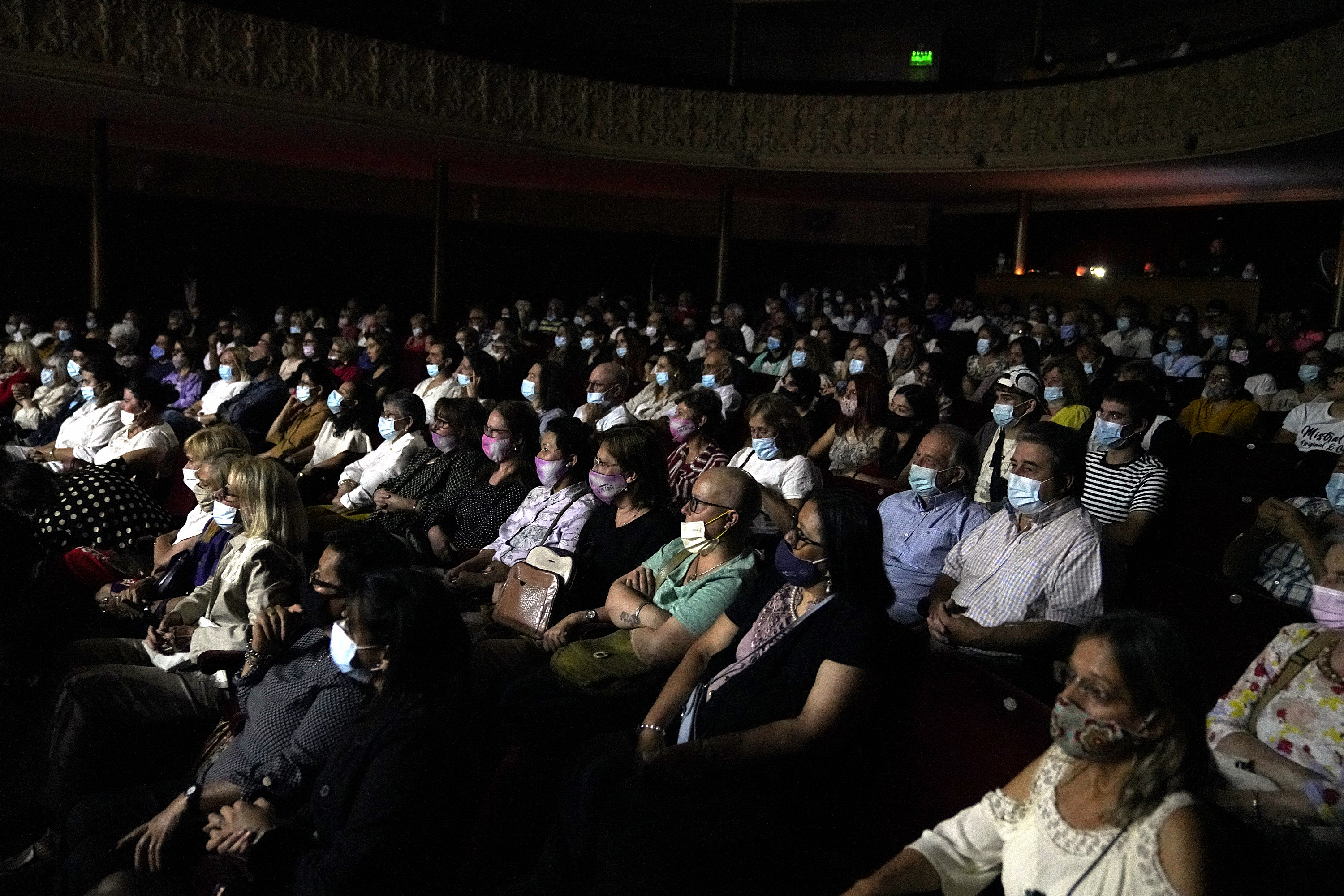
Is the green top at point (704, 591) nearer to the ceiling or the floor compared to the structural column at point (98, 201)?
nearer to the floor

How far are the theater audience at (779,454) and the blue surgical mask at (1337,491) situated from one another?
1.68m

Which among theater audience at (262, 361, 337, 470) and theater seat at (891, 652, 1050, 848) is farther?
theater audience at (262, 361, 337, 470)

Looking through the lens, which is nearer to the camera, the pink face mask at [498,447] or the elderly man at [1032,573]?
the elderly man at [1032,573]

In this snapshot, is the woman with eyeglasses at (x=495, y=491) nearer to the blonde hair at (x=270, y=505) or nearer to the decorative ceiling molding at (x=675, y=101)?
the blonde hair at (x=270, y=505)

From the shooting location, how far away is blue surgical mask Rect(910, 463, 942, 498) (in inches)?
136

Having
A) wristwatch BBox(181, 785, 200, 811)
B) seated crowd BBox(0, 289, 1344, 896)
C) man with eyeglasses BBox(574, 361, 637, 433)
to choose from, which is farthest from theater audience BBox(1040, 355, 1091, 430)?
wristwatch BBox(181, 785, 200, 811)

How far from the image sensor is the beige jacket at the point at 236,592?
2939 millimetres

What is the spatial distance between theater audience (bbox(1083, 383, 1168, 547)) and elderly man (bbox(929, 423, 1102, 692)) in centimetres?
82

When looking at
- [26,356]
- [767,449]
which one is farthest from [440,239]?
[767,449]

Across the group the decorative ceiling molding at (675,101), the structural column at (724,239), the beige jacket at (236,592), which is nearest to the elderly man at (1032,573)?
the beige jacket at (236,592)

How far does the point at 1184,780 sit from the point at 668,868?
3.02 feet

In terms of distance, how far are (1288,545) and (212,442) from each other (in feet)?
12.0

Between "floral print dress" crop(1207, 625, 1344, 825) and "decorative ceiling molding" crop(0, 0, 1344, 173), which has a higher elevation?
"decorative ceiling molding" crop(0, 0, 1344, 173)

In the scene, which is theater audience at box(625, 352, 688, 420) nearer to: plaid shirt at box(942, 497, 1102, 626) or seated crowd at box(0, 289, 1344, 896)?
seated crowd at box(0, 289, 1344, 896)
